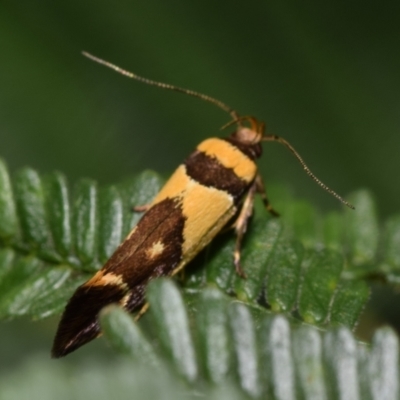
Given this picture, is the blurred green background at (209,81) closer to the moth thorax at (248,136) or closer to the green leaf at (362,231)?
the green leaf at (362,231)

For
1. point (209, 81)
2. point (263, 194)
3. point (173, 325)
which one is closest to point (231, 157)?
point (263, 194)

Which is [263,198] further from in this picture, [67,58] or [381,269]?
[67,58]

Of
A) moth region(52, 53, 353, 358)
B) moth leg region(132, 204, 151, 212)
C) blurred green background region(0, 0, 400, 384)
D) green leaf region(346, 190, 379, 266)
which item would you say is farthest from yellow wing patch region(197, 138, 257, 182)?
blurred green background region(0, 0, 400, 384)

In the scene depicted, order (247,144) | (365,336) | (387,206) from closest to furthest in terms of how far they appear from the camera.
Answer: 1. (247,144)
2. (365,336)
3. (387,206)

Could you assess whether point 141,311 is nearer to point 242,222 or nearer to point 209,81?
point 242,222

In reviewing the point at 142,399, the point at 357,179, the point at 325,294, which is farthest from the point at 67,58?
the point at 142,399

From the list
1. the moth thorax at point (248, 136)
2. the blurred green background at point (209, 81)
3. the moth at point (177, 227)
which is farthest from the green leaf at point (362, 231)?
the blurred green background at point (209, 81)
